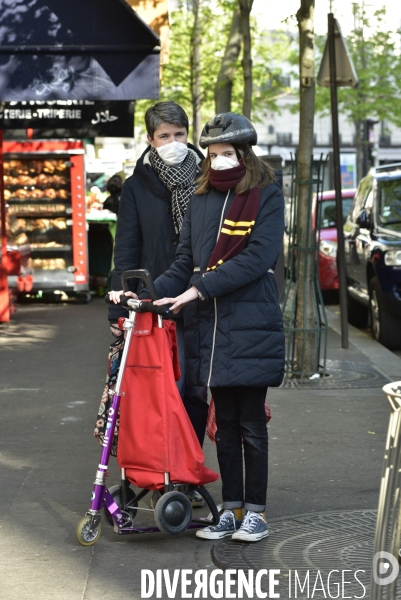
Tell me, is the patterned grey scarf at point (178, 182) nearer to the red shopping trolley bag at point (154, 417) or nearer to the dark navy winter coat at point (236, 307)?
the dark navy winter coat at point (236, 307)

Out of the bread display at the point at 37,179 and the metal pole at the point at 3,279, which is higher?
the bread display at the point at 37,179

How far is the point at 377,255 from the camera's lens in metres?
11.8

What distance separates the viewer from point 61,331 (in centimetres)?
1252

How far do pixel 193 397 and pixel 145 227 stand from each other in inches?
34.6

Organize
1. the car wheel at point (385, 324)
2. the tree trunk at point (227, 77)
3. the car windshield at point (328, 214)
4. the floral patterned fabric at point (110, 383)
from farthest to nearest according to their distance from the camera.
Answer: the car windshield at point (328, 214)
the tree trunk at point (227, 77)
the car wheel at point (385, 324)
the floral patterned fabric at point (110, 383)

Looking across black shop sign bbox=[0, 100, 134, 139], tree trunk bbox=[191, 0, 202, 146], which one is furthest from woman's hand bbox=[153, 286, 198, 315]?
tree trunk bbox=[191, 0, 202, 146]

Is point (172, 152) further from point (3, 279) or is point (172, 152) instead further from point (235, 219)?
point (3, 279)

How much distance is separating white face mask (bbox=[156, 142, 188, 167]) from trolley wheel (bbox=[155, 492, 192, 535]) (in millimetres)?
1621

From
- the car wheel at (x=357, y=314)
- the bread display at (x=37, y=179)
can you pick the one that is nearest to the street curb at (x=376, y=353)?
the car wheel at (x=357, y=314)

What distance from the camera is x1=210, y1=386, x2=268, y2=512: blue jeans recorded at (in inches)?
195

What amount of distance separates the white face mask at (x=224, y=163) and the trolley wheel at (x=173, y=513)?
1447mm

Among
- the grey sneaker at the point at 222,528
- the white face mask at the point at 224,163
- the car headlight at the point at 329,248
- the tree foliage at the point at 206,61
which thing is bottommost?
the grey sneaker at the point at 222,528

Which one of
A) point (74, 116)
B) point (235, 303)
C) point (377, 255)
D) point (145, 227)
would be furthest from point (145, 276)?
point (74, 116)

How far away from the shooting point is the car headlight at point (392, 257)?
37.8 ft
